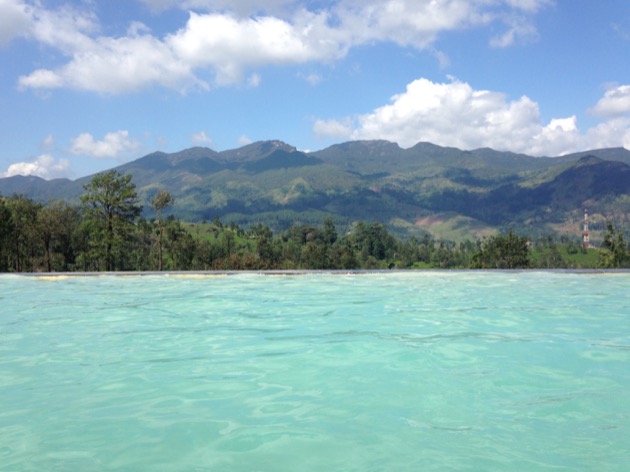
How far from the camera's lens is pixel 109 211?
22.4 m

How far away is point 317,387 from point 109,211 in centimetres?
1972

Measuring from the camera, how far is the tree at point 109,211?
72.2 feet

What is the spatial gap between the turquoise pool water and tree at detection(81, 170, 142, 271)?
1264 centimetres

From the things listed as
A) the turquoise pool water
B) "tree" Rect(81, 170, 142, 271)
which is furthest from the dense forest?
the turquoise pool water

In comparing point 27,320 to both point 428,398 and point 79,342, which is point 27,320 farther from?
point 428,398

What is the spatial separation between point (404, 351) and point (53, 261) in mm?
28636

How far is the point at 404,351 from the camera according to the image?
609cm

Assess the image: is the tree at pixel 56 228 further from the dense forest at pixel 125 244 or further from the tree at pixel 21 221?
the tree at pixel 21 221

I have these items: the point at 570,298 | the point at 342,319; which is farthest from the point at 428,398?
the point at 570,298

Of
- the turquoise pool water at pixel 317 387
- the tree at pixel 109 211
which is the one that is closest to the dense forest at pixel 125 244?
the tree at pixel 109 211

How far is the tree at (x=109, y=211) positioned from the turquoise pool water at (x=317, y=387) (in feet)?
41.5

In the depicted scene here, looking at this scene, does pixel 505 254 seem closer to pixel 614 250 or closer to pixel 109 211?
pixel 614 250

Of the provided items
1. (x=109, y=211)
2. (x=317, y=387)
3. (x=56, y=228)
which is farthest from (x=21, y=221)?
(x=317, y=387)

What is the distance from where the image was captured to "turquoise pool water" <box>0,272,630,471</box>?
329cm
